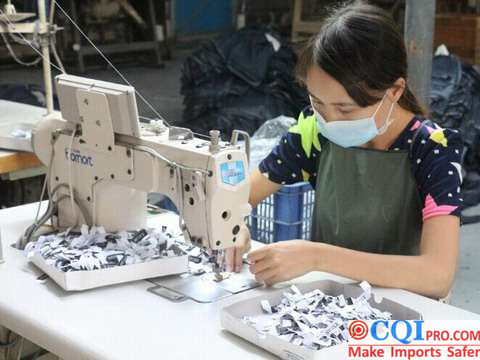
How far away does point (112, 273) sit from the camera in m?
1.39

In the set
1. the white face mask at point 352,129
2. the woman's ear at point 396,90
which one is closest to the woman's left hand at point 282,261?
the white face mask at point 352,129

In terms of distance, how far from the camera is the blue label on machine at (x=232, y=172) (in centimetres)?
133

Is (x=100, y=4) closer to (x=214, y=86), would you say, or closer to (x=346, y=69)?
(x=214, y=86)

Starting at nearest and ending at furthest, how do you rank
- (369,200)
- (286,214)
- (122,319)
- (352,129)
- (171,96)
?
(122,319) < (352,129) < (369,200) < (286,214) < (171,96)

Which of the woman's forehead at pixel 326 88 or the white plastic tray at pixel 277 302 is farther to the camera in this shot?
the woman's forehead at pixel 326 88

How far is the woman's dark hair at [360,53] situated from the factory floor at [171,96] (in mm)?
1547

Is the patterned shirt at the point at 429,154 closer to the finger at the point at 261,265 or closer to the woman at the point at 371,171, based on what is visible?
the woman at the point at 371,171

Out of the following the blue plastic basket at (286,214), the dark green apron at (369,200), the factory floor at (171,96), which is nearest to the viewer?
the dark green apron at (369,200)

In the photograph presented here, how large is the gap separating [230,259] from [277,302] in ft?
0.66

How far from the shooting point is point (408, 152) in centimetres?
156

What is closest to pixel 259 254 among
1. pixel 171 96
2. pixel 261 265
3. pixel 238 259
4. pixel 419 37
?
pixel 261 265

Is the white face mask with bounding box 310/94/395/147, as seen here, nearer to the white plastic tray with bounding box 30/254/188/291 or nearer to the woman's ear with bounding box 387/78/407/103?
the woman's ear with bounding box 387/78/407/103

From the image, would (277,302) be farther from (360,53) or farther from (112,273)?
(360,53)

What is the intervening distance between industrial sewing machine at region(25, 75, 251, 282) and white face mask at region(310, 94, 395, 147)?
21 centimetres
